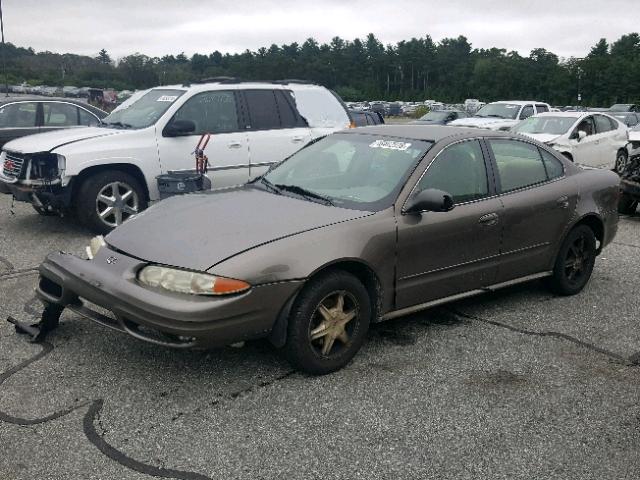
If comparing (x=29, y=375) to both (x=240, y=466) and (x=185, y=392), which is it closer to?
(x=185, y=392)

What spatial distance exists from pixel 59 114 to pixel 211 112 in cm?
A: 446

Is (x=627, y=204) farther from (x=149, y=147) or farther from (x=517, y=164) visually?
(x=149, y=147)

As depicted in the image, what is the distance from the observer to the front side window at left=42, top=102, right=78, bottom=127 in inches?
450

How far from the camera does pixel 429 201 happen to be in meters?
4.27

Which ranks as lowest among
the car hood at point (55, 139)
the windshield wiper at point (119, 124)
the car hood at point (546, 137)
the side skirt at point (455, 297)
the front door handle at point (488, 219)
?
the side skirt at point (455, 297)

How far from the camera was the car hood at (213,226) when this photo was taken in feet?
12.4

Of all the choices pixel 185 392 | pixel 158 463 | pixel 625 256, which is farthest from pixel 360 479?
pixel 625 256

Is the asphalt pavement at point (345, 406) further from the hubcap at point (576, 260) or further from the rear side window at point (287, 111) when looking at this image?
Answer: the rear side window at point (287, 111)

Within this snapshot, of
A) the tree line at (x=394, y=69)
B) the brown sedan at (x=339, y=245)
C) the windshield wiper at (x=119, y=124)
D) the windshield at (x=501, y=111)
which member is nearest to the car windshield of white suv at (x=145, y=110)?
the windshield wiper at (x=119, y=124)

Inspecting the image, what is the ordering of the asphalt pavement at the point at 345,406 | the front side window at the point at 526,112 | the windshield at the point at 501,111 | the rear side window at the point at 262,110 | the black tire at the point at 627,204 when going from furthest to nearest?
the windshield at the point at 501,111, the front side window at the point at 526,112, the black tire at the point at 627,204, the rear side window at the point at 262,110, the asphalt pavement at the point at 345,406

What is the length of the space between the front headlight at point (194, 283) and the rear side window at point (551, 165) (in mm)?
3109

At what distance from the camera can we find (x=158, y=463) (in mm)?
3053

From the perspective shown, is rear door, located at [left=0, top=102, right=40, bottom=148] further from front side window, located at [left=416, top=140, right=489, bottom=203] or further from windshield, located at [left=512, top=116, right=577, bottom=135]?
windshield, located at [left=512, top=116, right=577, bottom=135]

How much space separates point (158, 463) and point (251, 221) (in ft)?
5.19
